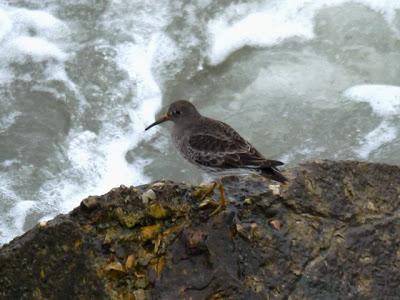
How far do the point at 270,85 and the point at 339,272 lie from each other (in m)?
5.12

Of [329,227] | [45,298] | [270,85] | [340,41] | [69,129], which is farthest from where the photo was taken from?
[340,41]

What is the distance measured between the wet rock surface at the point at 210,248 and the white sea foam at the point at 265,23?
511 centimetres

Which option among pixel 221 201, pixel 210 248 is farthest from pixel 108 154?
pixel 210 248

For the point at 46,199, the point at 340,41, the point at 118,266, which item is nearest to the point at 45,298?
the point at 118,266

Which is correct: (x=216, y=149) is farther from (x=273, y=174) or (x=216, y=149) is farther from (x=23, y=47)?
(x=23, y=47)

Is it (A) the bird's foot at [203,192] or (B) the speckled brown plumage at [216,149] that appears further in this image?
(B) the speckled brown plumage at [216,149]

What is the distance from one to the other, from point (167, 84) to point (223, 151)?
152 inches

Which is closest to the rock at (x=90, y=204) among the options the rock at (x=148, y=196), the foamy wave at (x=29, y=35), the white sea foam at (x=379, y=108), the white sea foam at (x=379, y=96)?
the rock at (x=148, y=196)

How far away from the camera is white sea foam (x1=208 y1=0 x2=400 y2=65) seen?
10367mm

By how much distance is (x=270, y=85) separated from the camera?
31.9 feet

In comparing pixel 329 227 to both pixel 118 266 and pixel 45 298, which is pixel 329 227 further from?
pixel 45 298

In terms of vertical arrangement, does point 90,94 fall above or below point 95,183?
above

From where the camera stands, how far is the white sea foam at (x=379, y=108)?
883 centimetres

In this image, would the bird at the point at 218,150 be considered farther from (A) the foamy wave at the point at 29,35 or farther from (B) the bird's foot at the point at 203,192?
(A) the foamy wave at the point at 29,35
